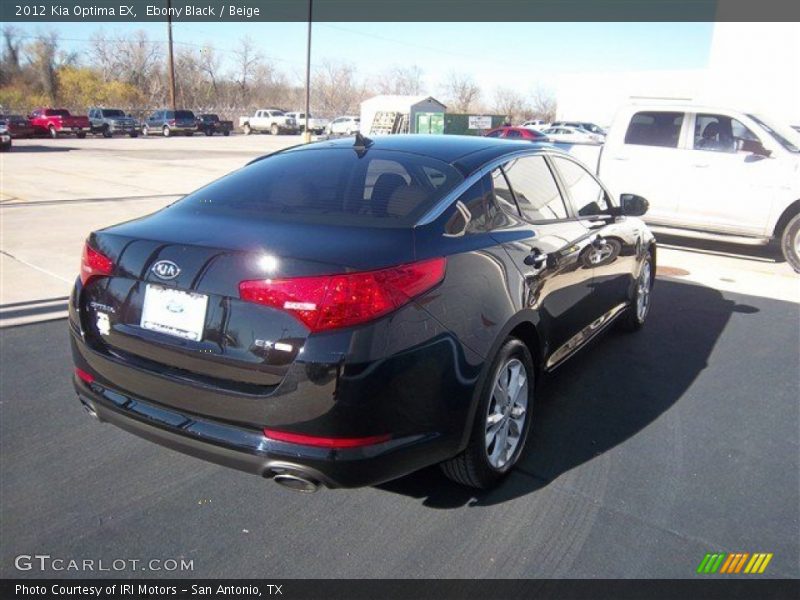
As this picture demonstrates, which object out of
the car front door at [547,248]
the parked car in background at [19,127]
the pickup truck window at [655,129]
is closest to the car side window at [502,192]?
the car front door at [547,248]

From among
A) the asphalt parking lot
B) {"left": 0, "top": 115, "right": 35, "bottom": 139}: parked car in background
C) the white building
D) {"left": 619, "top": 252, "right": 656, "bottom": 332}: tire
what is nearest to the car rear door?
{"left": 619, "top": 252, "right": 656, "bottom": 332}: tire

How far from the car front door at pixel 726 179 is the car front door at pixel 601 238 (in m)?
4.57

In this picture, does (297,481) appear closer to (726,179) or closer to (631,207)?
(631,207)

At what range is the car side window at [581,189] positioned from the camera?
4.06 m

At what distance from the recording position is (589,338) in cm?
422

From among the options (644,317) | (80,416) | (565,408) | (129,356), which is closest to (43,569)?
(129,356)

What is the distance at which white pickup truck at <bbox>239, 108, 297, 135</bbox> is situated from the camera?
53000 mm

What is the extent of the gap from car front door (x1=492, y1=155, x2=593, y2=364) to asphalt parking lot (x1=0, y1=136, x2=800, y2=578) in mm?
603

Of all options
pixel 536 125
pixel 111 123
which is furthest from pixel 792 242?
pixel 111 123

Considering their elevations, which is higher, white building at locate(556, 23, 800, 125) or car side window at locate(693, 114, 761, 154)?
white building at locate(556, 23, 800, 125)

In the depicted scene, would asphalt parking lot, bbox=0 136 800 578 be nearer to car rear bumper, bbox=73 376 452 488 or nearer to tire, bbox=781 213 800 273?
car rear bumper, bbox=73 376 452 488

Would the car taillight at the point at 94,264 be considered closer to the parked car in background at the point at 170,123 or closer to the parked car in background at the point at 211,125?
the parked car in background at the point at 170,123

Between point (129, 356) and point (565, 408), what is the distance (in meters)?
2.57

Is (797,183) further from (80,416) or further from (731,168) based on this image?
(80,416)
